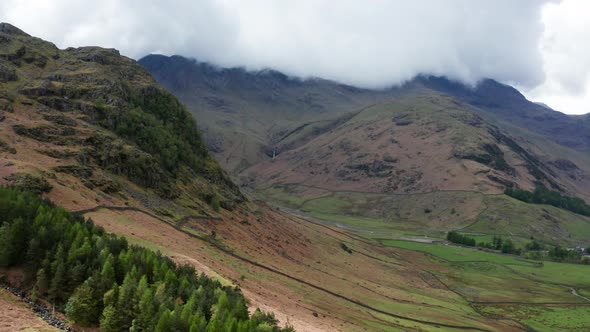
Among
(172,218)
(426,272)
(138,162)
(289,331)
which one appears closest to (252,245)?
(172,218)

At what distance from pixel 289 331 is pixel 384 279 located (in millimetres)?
82119

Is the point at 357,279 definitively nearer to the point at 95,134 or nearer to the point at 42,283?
the point at 95,134

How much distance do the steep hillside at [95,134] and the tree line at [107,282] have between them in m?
19.7

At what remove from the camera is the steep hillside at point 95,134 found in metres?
73.8

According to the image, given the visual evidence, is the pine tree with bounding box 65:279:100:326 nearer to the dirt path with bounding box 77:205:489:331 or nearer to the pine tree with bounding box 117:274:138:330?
the pine tree with bounding box 117:274:138:330

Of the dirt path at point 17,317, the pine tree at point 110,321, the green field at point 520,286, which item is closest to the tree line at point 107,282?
the pine tree at point 110,321

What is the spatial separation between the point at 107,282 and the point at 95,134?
5905cm

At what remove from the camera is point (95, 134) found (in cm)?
8975

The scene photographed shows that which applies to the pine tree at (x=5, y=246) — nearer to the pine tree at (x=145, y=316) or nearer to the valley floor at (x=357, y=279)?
the pine tree at (x=145, y=316)

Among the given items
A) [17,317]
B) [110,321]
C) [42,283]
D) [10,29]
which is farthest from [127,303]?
[10,29]

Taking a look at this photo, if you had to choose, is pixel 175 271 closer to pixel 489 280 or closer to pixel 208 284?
pixel 208 284

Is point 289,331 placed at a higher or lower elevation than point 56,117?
lower

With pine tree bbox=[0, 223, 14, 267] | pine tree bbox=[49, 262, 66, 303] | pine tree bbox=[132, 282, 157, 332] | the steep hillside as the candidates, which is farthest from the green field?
pine tree bbox=[0, 223, 14, 267]

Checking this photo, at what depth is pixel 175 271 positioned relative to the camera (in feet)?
149
